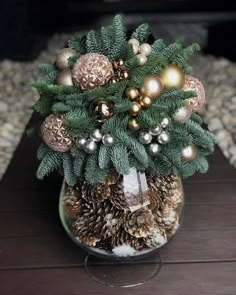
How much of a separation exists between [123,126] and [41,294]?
0.80 feet

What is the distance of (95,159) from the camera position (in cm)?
78

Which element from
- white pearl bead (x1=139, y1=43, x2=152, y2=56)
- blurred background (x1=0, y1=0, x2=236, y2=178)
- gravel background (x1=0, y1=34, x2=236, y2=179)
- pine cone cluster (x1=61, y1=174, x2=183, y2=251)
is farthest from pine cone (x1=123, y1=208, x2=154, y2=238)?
blurred background (x1=0, y1=0, x2=236, y2=178)

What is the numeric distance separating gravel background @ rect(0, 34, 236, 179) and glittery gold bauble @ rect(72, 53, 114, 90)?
53 cm

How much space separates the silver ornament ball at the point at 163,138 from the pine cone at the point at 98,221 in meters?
0.12

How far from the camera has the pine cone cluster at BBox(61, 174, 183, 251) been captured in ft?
2.65

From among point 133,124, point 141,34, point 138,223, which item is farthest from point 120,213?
point 141,34

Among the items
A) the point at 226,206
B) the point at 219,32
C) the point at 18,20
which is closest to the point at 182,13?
the point at 219,32

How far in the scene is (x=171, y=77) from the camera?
77 cm

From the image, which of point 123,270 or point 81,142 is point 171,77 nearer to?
point 81,142

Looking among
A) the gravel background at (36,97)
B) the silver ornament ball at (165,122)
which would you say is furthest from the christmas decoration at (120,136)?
the gravel background at (36,97)

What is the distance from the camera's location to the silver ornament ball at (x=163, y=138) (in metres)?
0.77

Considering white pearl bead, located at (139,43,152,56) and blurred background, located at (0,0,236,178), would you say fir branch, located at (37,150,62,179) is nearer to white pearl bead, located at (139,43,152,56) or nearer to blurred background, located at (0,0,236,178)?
white pearl bead, located at (139,43,152,56)

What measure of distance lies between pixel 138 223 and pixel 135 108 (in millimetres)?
159

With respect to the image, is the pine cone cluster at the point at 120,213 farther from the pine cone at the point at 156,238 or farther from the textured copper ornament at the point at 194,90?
the textured copper ornament at the point at 194,90
